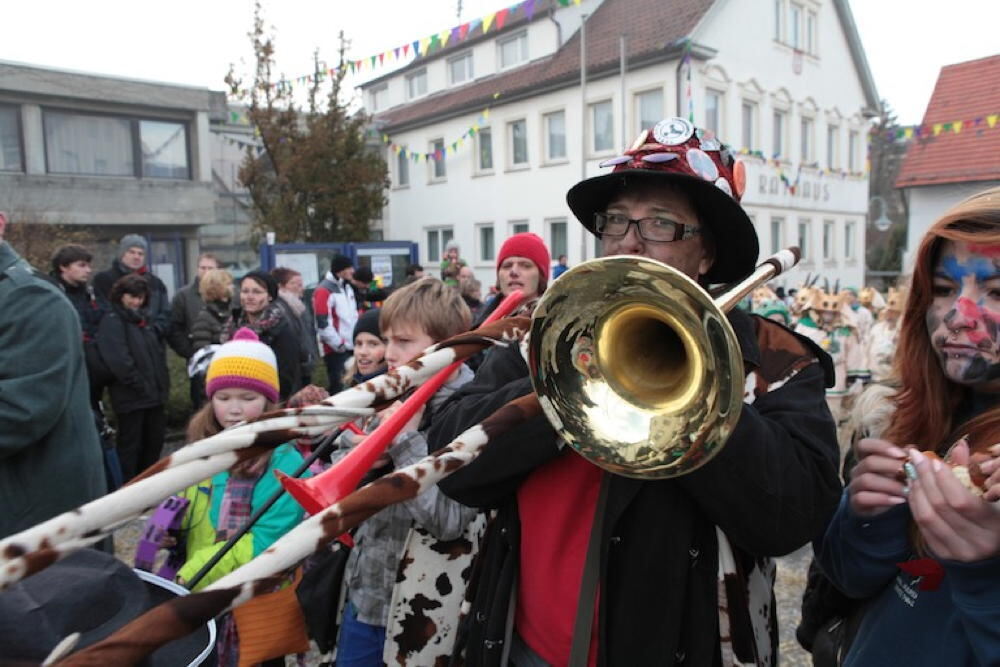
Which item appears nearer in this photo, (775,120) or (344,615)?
(344,615)

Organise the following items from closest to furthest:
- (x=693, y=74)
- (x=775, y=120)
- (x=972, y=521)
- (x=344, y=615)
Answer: (x=972, y=521) < (x=344, y=615) < (x=693, y=74) < (x=775, y=120)

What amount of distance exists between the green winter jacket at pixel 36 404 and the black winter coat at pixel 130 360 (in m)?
2.46

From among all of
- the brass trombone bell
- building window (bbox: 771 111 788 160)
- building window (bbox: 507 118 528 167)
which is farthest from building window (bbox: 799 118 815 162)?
the brass trombone bell

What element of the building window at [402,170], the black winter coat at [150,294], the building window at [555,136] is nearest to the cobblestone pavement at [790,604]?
the black winter coat at [150,294]

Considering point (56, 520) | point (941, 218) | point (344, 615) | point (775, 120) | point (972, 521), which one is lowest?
point (344, 615)

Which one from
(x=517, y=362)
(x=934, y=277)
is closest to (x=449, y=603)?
(x=517, y=362)

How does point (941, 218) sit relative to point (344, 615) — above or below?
above

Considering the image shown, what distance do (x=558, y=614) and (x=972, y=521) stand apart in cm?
82

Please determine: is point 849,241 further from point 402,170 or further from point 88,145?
point 88,145

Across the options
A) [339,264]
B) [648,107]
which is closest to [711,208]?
[339,264]

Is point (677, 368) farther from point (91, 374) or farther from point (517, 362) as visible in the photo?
point (91, 374)

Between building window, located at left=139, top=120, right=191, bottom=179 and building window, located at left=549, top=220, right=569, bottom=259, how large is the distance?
10.6m

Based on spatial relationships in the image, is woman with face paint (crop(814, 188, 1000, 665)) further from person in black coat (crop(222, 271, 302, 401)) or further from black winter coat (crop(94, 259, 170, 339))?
black winter coat (crop(94, 259, 170, 339))

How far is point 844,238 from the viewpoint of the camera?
24.6 meters
